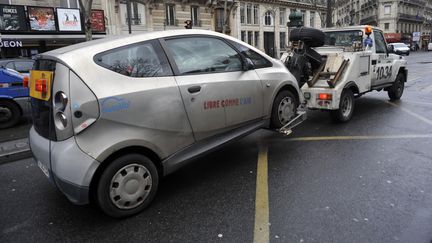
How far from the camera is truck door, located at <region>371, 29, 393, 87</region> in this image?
691 centimetres

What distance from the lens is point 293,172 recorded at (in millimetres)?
3988

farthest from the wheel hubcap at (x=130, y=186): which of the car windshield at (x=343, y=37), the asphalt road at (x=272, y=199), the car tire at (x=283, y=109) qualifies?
the car windshield at (x=343, y=37)

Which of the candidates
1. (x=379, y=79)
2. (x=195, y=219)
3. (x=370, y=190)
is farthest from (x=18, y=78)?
(x=379, y=79)

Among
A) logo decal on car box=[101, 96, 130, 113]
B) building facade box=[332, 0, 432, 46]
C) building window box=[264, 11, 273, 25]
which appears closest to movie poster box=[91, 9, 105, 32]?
logo decal on car box=[101, 96, 130, 113]

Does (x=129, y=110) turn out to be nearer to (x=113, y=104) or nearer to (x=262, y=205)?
(x=113, y=104)

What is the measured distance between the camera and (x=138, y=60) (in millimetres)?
3104

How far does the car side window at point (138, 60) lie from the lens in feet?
9.64

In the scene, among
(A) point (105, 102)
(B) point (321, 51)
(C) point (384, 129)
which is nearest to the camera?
(A) point (105, 102)

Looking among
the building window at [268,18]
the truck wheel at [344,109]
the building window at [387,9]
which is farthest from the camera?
the building window at [387,9]

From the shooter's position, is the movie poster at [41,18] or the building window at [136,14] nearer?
the movie poster at [41,18]

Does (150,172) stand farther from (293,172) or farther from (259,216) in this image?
(293,172)

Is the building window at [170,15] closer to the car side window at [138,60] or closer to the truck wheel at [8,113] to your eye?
the truck wheel at [8,113]

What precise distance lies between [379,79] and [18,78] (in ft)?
27.7

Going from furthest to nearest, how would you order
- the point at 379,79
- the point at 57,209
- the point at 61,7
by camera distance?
the point at 61,7 < the point at 379,79 < the point at 57,209
